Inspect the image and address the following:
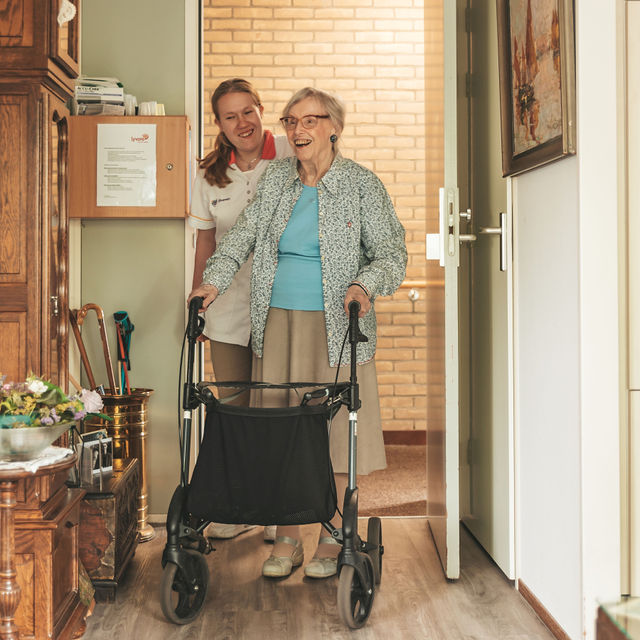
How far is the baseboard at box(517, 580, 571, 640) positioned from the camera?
2.08m

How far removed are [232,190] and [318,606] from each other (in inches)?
58.3

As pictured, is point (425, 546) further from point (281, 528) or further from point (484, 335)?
point (484, 335)

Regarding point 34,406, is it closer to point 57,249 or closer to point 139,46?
point 57,249

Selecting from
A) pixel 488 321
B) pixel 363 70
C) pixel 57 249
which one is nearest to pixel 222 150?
pixel 57 249

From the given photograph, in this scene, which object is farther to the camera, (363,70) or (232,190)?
(363,70)

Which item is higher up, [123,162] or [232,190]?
[123,162]

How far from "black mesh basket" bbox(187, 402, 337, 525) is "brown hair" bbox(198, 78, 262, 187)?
104 cm

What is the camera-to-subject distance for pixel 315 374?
252cm

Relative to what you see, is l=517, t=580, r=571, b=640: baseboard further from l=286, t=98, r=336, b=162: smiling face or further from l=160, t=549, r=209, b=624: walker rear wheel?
l=286, t=98, r=336, b=162: smiling face

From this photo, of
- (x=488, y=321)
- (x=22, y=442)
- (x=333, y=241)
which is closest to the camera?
(x=22, y=442)

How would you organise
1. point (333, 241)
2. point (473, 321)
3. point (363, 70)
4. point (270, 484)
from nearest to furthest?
point (270, 484) < point (333, 241) < point (473, 321) < point (363, 70)

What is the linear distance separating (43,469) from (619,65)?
1.82 meters

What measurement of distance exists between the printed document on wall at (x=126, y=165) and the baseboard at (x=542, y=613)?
2.02 meters

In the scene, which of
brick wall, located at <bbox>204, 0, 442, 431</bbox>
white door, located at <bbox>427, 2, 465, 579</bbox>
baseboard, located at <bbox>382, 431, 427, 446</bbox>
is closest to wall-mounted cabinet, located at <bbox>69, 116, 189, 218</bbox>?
white door, located at <bbox>427, 2, 465, 579</bbox>
